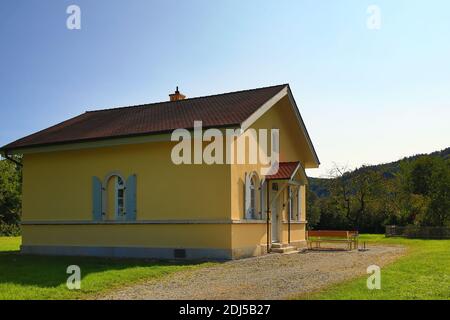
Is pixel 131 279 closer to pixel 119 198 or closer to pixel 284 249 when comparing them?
pixel 119 198

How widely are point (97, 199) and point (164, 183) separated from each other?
292cm

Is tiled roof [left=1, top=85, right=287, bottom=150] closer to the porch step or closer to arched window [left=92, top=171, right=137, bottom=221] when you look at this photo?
arched window [left=92, top=171, right=137, bottom=221]

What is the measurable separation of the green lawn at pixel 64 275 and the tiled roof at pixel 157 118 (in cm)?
455

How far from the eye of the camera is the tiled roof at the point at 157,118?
1706 cm

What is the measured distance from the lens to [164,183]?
17.4m

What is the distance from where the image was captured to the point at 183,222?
17.0 m

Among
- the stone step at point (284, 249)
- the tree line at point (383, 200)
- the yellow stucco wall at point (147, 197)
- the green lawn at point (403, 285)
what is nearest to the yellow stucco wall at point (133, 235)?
the yellow stucco wall at point (147, 197)

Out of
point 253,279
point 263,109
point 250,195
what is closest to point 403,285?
point 253,279

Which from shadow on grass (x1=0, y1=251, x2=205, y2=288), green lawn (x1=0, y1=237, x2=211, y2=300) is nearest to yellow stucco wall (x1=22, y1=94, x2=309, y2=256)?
shadow on grass (x1=0, y1=251, x2=205, y2=288)

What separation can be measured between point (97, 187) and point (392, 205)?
35234mm

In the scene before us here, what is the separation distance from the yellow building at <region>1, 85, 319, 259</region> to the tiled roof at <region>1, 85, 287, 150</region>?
65mm

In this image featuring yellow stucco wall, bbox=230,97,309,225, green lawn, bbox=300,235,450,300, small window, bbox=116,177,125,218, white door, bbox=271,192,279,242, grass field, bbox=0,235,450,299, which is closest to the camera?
green lawn, bbox=300,235,450,300

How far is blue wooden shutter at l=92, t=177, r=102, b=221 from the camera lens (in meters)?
18.7
